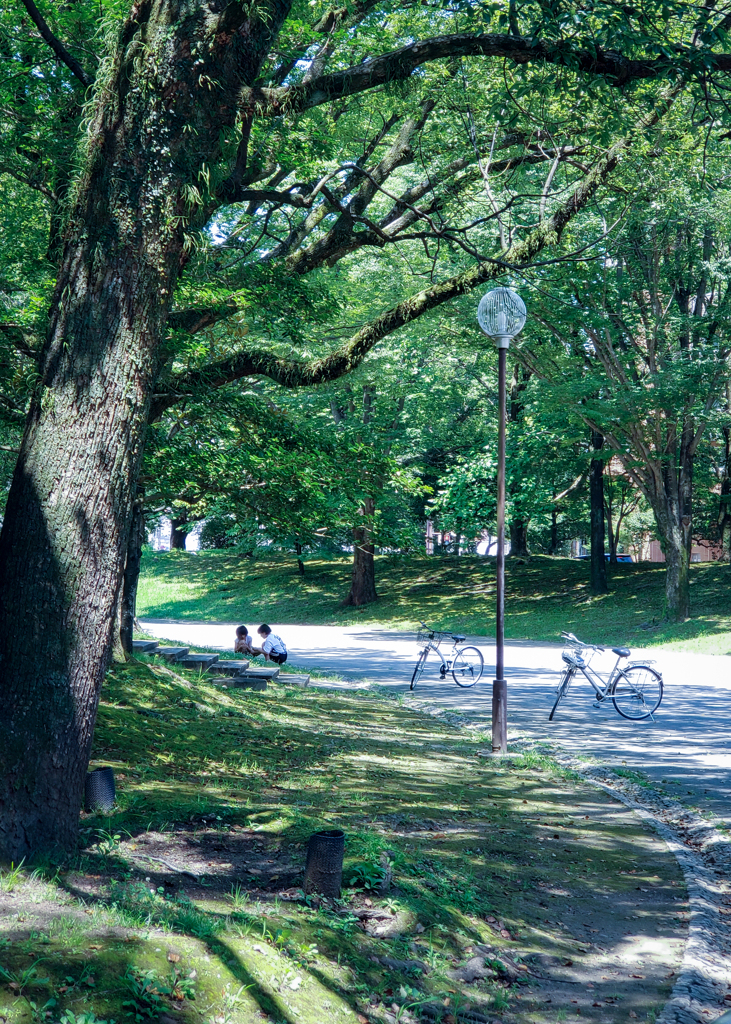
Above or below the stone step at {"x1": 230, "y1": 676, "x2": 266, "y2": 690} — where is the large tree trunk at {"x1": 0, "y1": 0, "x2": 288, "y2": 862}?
above

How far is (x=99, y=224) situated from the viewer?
4484 mm

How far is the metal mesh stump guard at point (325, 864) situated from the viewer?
13.9 ft

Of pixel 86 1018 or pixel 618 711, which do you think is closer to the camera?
pixel 86 1018

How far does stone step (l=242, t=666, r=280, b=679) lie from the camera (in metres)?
13.1

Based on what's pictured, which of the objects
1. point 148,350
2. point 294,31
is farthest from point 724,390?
point 148,350

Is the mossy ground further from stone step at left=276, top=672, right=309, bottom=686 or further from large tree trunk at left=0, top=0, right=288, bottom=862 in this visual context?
stone step at left=276, top=672, right=309, bottom=686

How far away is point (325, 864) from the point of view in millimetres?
4266

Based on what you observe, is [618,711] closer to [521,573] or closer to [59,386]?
[59,386]

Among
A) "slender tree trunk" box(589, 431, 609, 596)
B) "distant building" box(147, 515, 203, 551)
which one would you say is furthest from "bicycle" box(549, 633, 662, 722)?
"distant building" box(147, 515, 203, 551)

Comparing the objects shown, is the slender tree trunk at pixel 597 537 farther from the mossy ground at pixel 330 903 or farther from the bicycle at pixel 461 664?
the mossy ground at pixel 330 903

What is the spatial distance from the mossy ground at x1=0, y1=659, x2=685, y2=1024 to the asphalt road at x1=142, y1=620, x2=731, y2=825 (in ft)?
4.86

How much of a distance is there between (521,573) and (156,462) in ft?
87.5

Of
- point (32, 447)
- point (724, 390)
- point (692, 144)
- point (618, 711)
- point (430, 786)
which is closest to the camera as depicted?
point (32, 447)

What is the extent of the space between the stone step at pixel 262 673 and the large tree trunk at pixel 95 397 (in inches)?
347
